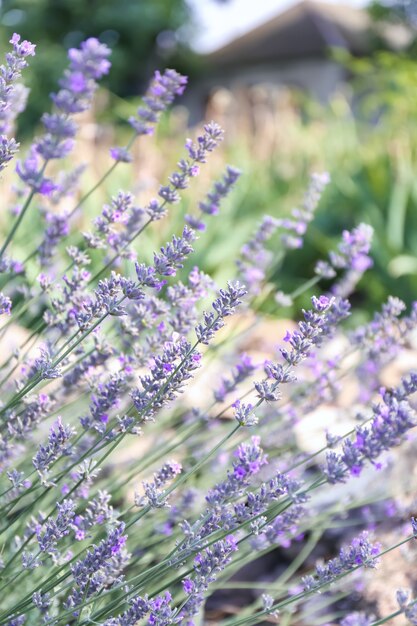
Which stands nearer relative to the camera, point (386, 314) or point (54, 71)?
point (386, 314)

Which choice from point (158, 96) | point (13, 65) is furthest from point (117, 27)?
point (13, 65)

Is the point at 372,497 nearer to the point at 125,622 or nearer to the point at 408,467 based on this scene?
the point at 408,467

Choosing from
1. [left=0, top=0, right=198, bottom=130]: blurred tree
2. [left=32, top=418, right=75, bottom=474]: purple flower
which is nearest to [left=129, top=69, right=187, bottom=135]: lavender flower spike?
[left=32, top=418, right=75, bottom=474]: purple flower

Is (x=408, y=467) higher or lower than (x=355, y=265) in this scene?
lower

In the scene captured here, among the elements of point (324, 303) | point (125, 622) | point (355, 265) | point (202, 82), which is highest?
point (202, 82)

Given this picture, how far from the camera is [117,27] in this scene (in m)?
24.1

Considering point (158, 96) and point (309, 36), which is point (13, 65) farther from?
point (309, 36)

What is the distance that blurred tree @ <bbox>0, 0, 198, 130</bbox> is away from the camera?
23.2 meters

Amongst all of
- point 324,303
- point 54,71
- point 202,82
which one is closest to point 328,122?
point 324,303

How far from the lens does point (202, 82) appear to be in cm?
2744

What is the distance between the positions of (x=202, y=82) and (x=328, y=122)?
65.9 ft

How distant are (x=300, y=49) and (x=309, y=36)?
19.6 inches

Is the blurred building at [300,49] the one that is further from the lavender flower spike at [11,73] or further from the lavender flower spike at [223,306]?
the lavender flower spike at [223,306]

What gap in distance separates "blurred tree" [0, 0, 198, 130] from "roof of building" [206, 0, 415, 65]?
5.08ft
